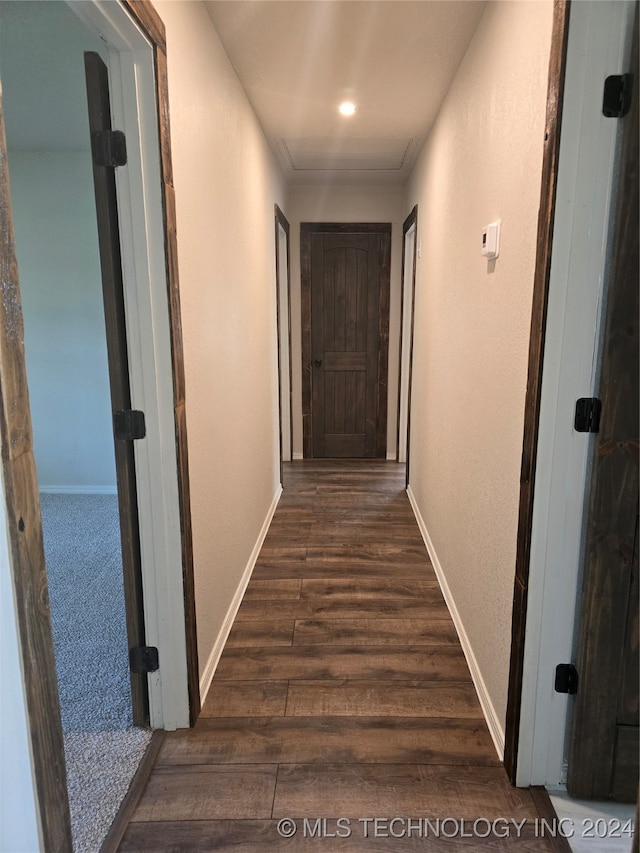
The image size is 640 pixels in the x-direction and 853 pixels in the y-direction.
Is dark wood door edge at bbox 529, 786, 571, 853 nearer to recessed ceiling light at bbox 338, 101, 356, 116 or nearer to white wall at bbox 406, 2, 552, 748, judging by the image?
white wall at bbox 406, 2, 552, 748

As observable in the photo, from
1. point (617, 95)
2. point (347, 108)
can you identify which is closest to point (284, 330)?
point (347, 108)

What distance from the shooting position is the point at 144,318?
4.91 feet

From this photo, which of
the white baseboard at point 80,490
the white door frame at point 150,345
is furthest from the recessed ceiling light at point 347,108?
the white baseboard at point 80,490

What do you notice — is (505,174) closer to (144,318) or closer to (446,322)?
(446,322)

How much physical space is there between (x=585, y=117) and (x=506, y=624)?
1.39 meters

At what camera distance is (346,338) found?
4840 mm

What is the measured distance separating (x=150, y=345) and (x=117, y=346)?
10cm

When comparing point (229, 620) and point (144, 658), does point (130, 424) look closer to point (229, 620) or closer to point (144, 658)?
point (144, 658)

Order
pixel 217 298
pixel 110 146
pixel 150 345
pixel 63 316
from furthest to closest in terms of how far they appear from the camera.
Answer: pixel 63 316, pixel 217 298, pixel 150 345, pixel 110 146

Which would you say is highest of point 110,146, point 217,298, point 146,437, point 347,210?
point 347,210

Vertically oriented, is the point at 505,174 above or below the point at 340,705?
above

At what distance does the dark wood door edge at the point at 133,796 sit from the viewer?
4.41ft

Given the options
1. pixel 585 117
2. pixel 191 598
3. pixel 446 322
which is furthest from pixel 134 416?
pixel 446 322

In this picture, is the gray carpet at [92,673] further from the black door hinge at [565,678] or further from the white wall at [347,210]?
the white wall at [347,210]
